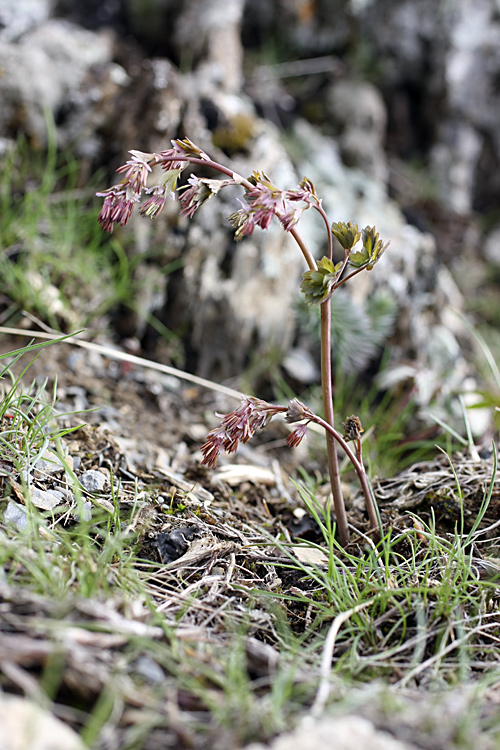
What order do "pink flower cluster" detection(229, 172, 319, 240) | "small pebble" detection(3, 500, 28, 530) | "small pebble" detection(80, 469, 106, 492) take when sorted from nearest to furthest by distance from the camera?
"pink flower cluster" detection(229, 172, 319, 240), "small pebble" detection(3, 500, 28, 530), "small pebble" detection(80, 469, 106, 492)

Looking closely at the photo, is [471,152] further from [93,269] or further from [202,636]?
[202,636]

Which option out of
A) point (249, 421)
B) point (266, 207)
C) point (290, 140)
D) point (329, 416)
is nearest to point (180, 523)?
point (249, 421)

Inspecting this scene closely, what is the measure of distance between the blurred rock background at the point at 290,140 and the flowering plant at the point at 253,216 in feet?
3.59

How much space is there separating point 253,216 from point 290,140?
293cm

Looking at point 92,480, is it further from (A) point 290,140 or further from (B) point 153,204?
(A) point 290,140

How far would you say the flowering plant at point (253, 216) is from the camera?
129cm

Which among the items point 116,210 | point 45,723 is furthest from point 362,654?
point 116,210

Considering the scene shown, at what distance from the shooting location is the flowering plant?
1293mm

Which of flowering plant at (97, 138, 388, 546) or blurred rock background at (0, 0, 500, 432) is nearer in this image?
flowering plant at (97, 138, 388, 546)

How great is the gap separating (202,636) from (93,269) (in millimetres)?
Answer: 1887

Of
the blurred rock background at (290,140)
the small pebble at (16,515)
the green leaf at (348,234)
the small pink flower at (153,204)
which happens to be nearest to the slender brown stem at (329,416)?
the green leaf at (348,234)

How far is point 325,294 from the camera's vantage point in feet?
4.49

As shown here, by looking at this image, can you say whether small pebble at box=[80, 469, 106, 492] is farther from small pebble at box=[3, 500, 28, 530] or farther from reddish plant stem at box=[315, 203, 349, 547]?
reddish plant stem at box=[315, 203, 349, 547]

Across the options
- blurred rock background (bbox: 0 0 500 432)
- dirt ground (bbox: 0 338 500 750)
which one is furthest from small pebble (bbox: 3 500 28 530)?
blurred rock background (bbox: 0 0 500 432)
